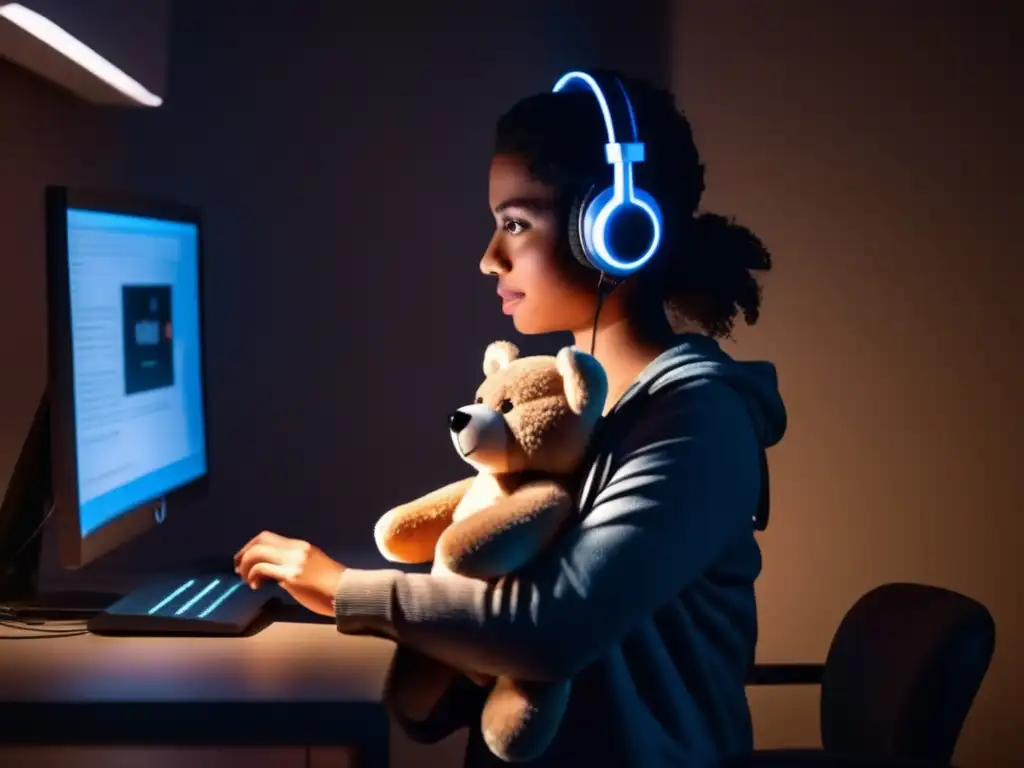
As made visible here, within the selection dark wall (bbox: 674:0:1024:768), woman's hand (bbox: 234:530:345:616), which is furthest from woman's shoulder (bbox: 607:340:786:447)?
dark wall (bbox: 674:0:1024:768)

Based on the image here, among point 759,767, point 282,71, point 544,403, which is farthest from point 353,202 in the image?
point 759,767

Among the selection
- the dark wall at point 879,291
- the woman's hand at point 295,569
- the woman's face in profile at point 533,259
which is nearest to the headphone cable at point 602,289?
the woman's face in profile at point 533,259

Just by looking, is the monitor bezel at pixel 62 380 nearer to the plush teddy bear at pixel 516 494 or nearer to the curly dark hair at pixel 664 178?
the plush teddy bear at pixel 516 494

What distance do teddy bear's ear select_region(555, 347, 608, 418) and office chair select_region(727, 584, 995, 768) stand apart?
0.37 metres

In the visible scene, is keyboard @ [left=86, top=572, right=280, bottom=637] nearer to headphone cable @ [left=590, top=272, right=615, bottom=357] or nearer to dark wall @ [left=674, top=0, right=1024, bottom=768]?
headphone cable @ [left=590, top=272, right=615, bottom=357]

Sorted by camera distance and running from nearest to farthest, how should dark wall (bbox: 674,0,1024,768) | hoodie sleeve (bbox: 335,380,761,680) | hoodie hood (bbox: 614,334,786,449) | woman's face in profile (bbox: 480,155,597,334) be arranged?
hoodie sleeve (bbox: 335,380,761,680) → hoodie hood (bbox: 614,334,786,449) → woman's face in profile (bbox: 480,155,597,334) → dark wall (bbox: 674,0,1024,768)

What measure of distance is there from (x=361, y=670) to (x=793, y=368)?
1100 mm

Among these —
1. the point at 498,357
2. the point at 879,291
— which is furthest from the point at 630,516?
the point at 879,291

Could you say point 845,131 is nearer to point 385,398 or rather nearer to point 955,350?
point 955,350

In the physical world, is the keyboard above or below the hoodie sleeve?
below

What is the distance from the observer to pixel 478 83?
2031 millimetres

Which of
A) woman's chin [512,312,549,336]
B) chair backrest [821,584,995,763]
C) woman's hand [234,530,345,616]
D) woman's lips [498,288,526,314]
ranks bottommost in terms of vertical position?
chair backrest [821,584,995,763]

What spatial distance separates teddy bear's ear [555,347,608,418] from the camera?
3.82ft

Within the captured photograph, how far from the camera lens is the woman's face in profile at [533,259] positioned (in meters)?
1.32
